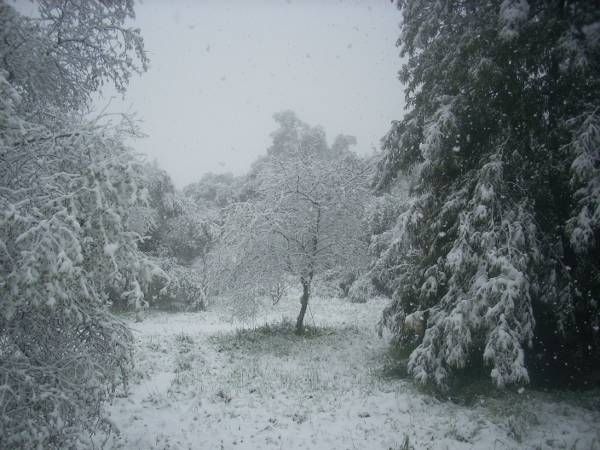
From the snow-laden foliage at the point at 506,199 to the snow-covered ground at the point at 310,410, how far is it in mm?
914

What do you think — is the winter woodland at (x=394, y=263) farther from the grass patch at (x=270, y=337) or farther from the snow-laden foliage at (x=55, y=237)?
the grass patch at (x=270, y=337)

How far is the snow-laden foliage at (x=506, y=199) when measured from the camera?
6188mm

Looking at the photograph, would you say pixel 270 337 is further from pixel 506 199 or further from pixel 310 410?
pixel 506 199

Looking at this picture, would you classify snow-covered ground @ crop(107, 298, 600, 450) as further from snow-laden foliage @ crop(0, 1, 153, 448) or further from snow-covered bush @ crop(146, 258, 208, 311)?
snow-covered bush @ crop(146, 258, 208, 311)

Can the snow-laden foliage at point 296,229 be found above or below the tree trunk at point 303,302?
above

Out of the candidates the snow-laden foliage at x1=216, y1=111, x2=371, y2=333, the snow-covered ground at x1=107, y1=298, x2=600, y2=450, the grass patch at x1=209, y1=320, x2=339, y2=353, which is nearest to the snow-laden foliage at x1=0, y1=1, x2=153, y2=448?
the snow-covered ground at x1=107, y1=298, x2=600, y2=450

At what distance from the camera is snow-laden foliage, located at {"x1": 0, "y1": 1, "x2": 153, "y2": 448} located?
3.41m

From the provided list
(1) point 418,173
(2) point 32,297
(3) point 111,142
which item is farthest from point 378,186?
(2) point 32,297

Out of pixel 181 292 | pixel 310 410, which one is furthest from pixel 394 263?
pixel 181 292

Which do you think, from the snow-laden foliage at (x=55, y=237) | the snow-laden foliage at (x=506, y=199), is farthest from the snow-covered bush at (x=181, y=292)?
the snow-laden foliage at (x=55, y=237)

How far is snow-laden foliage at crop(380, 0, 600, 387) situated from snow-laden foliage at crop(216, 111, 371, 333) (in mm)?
4035

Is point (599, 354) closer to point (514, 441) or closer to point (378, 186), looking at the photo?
point (514, 441)

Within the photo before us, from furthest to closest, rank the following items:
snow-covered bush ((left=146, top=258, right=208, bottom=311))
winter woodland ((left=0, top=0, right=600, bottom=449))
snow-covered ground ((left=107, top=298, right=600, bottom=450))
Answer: snow-covered bush ((left=146, top=258, right=208, bottom=311)) → snow-covered ground ((left=107, top=298, right=600, bottom=450)) → winter woodland ((left=0, top=0, right=600, bottom=449))

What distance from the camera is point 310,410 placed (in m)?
7.30
